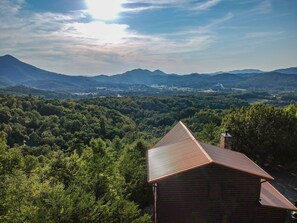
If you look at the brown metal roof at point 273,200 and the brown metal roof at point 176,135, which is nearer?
the brown metal roof at point 273,200

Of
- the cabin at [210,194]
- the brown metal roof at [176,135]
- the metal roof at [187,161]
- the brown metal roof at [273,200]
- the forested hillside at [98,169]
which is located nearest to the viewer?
the forested hillside at [98,169]

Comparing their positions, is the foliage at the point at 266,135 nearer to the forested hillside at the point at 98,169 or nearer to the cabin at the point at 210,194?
the forested hillside at the point at 98,169

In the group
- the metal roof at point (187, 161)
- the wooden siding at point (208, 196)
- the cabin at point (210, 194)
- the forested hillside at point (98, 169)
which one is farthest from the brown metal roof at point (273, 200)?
the forested hillside at point (98, 169)

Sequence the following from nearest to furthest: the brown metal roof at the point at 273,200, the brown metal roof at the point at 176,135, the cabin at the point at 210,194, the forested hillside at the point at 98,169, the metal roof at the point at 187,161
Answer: the forested hillside at the point at 98,169 → the metal roof at the point at 187,161 → the cabin at the point at 210,194 → the brown metal roof at the point at 273,200 → the brown metal roof at the point at 176,135

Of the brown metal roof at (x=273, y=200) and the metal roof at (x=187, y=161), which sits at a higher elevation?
the metal roof at (x=187, y=161)

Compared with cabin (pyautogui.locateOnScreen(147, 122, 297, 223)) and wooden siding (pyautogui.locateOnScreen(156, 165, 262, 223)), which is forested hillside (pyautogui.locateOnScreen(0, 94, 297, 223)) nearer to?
wooden siding (pyautogui.locateOnScreen(156, 165, 262, 223))

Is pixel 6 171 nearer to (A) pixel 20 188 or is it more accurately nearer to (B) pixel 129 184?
(A) pixel 20 188

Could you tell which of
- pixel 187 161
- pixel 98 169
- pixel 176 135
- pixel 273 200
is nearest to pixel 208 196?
pixel 187 161
